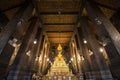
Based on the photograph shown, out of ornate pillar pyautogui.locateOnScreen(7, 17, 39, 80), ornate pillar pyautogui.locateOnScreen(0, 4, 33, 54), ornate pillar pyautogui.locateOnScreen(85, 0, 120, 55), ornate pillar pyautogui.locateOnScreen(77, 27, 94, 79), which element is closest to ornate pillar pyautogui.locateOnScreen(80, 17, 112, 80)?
ornate pillar pyautogui.locateOnScreen(77, 27, 94, 79)

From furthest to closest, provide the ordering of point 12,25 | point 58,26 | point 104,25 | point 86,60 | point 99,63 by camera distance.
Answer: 1. point 58,26
2. point 86,60
3. point 99,63
4. point 12,25
5. point 104,25

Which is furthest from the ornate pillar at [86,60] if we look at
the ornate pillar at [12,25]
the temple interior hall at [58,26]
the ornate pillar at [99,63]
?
the ornate pillar at [12,25]

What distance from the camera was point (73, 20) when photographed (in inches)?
625

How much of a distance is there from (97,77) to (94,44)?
305cm

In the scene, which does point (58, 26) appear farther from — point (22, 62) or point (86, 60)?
point (22, 62)

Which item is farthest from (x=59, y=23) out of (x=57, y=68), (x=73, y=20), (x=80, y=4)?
(x=57, y=68)

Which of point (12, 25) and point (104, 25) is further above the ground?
point (12, 25)

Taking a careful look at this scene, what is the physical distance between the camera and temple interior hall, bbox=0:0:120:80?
935cm

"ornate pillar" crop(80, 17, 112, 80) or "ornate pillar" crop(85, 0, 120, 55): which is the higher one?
"ornate pillar" crop(85, 0, 120, 55)

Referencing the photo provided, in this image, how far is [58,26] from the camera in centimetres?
1723

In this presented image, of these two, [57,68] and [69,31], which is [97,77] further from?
[69,31]

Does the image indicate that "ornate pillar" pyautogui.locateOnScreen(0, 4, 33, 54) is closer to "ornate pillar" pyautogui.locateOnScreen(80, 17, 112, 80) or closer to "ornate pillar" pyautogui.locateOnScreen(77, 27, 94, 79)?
"ornate pillar" pyautogui.locateOnScreen(80, 17, 112, 80)

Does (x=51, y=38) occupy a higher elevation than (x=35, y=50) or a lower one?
higher

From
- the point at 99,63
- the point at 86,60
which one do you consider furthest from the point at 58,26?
the point at 99,63
